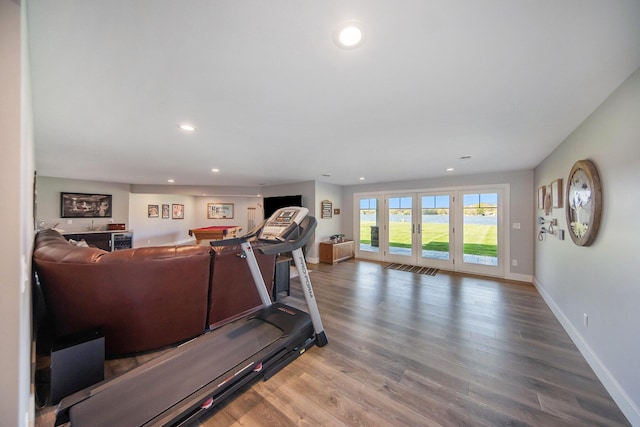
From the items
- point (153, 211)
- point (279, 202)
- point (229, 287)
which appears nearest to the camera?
point (229, 287)

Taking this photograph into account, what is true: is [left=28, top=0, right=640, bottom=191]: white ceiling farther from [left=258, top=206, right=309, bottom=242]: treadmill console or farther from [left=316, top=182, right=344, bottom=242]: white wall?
[left=316, top=182, right=344, bottom=242]: white wall

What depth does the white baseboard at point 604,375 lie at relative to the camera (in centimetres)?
148

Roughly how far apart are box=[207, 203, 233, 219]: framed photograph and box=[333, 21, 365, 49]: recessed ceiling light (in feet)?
29.4

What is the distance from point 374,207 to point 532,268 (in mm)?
3478

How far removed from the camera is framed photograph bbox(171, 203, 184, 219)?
27.9 feet

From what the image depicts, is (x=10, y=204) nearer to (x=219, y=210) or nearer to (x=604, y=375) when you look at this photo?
(x=604, y=375)

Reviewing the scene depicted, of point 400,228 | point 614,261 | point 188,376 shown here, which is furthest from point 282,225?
point 400,228

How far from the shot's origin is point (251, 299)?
111 inches

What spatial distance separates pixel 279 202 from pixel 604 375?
597 centimetres

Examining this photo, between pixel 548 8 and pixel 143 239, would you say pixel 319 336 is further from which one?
pixel 143 239

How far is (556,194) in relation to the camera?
9.36 ft

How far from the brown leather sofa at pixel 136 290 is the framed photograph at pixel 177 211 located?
7003 millimetres

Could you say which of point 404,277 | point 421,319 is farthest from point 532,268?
point 421,319

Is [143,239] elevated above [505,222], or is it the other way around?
[505,222]
